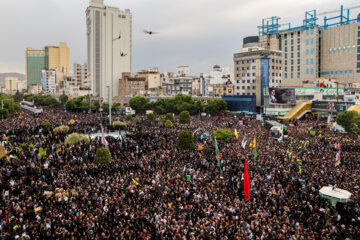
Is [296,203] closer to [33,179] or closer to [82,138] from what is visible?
[33,179]

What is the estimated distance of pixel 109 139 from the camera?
27.7 metres

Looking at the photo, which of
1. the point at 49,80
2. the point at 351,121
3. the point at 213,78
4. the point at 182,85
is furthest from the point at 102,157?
the point at 49,80

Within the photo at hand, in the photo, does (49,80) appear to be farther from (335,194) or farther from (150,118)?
(335,194)

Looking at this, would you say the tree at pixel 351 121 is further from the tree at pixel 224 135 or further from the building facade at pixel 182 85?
the building facade at pixel 182 85

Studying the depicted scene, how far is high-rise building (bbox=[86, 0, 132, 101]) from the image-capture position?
99.4 metres

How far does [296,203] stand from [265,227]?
11.7 feet

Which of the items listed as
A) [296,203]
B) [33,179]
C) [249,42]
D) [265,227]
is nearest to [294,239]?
[265,227]

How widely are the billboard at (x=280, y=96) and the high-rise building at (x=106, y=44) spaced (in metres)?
60.1

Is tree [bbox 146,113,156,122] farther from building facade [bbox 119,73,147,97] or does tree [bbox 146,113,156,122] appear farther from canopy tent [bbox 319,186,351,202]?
building facade [bbox 119,73,147,97]

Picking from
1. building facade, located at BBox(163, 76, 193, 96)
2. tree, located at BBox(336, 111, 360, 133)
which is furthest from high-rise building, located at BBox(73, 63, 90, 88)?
tree, located at BBox(336, 111, 360, 133)

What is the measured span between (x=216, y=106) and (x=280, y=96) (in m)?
11.6

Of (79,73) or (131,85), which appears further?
(79,73)

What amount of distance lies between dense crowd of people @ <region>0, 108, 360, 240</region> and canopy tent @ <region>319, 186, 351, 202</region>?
1.87 ft

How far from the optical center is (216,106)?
56.9 meters
